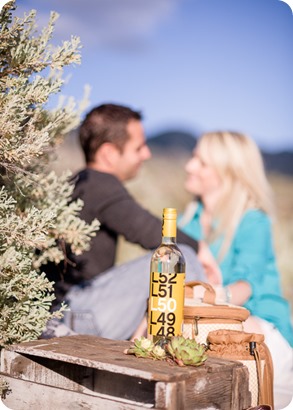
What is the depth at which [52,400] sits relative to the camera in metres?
2.44

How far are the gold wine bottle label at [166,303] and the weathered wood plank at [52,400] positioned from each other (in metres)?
0.30

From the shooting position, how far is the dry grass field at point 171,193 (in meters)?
10.5

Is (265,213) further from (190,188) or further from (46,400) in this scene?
(46,400)

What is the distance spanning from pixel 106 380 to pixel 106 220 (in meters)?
1.40

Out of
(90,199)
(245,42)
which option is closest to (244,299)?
(90,199)

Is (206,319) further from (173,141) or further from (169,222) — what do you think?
(173,141)

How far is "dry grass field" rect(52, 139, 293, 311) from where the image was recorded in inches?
412

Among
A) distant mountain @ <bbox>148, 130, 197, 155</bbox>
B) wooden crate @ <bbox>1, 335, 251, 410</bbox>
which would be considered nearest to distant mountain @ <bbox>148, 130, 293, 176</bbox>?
distant mountain @ <bbox>148, 130, 197, 155</bbox>

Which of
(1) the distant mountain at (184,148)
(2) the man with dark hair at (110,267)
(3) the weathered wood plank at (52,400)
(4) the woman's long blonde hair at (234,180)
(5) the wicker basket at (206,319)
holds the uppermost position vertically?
(1) the distant mountain at (184,148)

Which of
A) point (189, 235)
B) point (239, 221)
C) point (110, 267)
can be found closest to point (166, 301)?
point (189, 235)

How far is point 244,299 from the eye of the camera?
3922 millimetres

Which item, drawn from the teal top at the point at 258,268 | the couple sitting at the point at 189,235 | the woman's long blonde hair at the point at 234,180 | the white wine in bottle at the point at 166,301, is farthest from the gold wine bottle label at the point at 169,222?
the woman's long blonde hair at the point at 234,180

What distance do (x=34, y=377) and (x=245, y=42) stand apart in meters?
13.1

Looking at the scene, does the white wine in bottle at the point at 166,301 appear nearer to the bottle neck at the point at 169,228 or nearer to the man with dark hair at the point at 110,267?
the bottle neck at the point at 169,228
